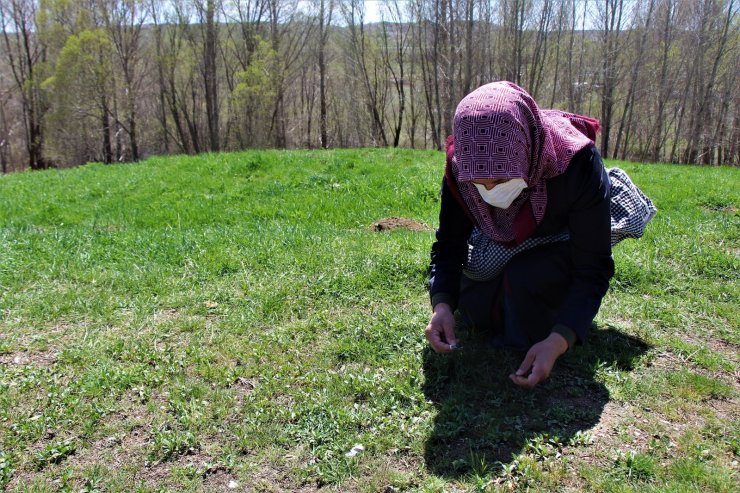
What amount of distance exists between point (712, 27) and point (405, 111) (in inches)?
679

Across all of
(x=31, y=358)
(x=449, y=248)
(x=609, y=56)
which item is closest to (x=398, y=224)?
(x=449, y=248)

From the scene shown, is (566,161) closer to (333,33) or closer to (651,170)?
(651,170)

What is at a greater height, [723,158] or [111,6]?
[111,6]

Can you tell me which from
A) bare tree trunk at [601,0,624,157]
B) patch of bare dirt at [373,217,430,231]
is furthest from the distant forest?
patch of bare dirt at [373,217,430,231]

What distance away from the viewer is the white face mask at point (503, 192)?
6.97 ft

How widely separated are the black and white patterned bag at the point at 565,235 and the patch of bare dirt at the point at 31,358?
225cm

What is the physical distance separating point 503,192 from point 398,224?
374cm

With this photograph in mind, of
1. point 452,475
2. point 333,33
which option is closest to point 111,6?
point 333,33

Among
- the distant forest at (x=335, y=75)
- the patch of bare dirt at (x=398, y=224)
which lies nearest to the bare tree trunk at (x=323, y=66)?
the distant forest at (x=335, y=75)

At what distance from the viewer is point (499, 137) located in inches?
76.6

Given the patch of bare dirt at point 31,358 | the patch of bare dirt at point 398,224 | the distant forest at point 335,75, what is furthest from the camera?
the distant forest at point 335,75

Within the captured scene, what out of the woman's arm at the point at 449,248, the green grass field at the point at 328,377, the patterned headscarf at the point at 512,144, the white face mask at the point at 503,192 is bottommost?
the green grass field at the point at 328,377

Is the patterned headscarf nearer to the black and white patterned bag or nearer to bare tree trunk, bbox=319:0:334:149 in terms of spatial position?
the black and white patterned bag

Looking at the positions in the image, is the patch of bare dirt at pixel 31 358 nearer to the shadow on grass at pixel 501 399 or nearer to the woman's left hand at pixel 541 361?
the shadow on grass at pixel 501 399
